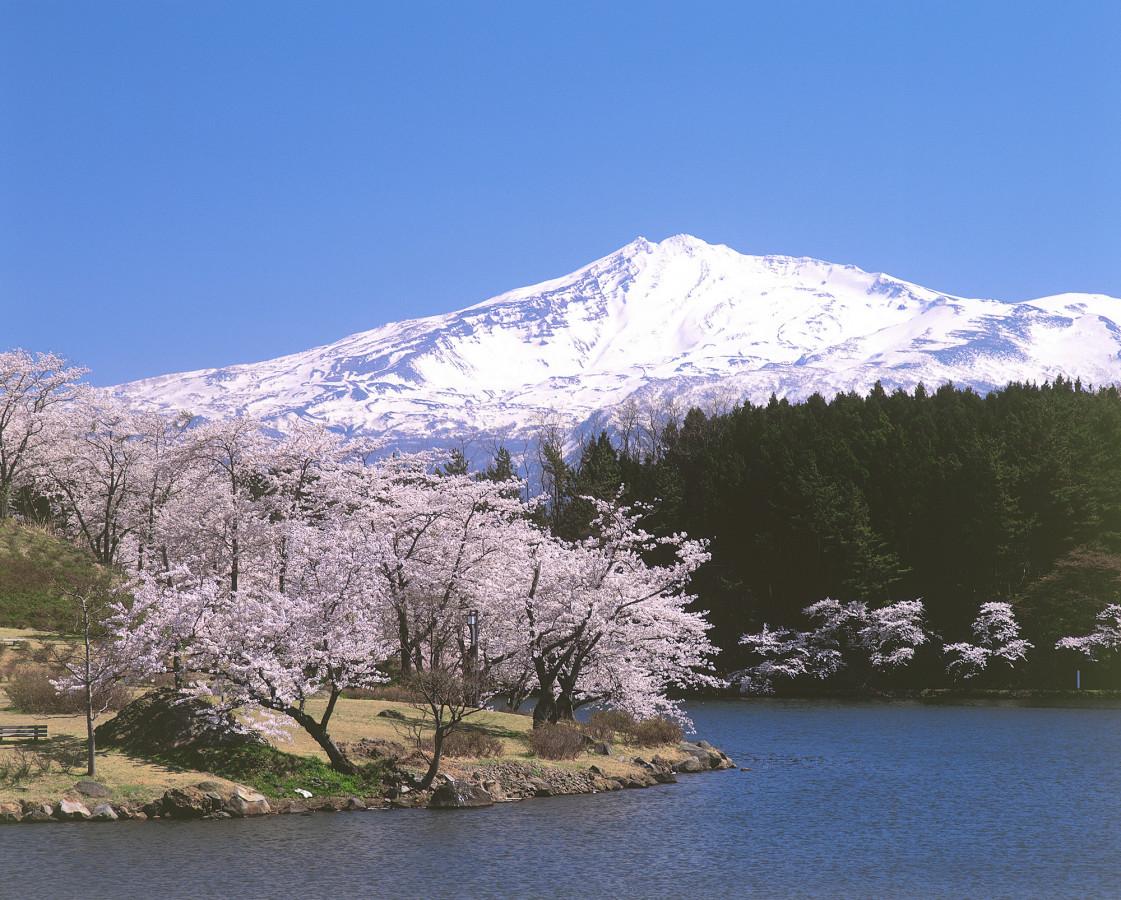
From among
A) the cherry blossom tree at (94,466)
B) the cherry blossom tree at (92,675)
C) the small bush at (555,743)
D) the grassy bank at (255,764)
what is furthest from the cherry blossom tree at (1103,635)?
the cherry blossom tree at (94,466)

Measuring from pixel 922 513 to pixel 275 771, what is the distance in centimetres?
6434

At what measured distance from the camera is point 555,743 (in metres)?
44.5

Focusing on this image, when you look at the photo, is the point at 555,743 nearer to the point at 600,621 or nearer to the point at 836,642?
the point at 600,621

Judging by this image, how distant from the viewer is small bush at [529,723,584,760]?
146 ft

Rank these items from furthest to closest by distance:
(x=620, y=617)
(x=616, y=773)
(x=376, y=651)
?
(x=620, y=617) → (x=616, y=773) → (x=376, y=651)

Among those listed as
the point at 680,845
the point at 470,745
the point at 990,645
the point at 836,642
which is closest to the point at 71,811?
the point at 470,745

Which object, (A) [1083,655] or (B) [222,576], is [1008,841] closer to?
(B) [222,576]

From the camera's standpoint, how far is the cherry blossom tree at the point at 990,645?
81375 millimetres

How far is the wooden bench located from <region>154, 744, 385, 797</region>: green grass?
3.55 metres

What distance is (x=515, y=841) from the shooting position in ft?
107

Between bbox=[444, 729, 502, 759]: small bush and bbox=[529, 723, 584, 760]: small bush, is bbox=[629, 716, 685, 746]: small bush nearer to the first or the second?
bbox=[529, 723, 584, 760]: small bush

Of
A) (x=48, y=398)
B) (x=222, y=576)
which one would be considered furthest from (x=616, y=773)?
(x=48, y=398)

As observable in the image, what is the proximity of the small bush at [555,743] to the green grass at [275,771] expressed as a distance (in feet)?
26.5

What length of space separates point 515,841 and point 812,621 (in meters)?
61.1
